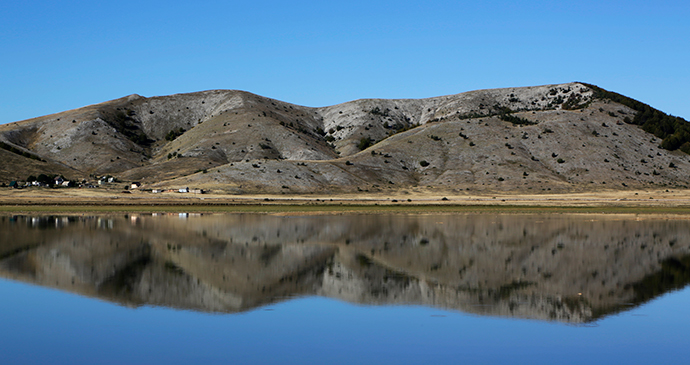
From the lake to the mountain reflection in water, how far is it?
0.41 ft

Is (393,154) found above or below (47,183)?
above

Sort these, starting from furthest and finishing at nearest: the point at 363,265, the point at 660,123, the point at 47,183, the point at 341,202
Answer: the point at 660,123 < the point at 47,183 < the point at 341,202 < the point at 363,265

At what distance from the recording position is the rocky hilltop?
134 metres

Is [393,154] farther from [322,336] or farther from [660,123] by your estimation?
[322,336]

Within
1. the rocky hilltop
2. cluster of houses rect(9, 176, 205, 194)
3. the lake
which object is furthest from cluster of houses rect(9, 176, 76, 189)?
the lake

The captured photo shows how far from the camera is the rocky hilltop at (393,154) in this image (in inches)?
5266

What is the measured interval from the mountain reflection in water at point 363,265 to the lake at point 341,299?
0.12m

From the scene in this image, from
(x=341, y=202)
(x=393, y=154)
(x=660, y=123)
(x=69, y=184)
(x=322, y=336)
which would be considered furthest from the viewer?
(x=660, y=123)

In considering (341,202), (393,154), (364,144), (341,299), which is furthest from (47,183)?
(341,299)

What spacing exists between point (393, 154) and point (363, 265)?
126 meters

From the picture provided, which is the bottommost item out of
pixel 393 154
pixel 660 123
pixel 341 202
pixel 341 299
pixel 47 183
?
pixel 341 202

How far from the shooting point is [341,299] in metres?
23.3

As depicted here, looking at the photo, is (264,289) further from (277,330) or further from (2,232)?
(2,232)

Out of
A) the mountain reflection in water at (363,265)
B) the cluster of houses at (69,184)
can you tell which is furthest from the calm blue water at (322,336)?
the cluster of houses at (69,184)
